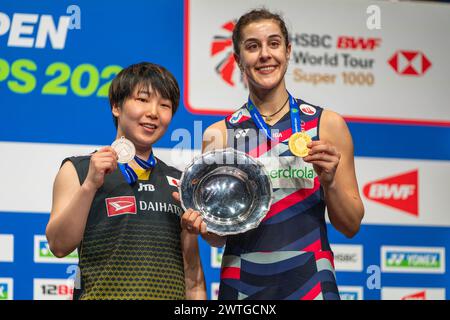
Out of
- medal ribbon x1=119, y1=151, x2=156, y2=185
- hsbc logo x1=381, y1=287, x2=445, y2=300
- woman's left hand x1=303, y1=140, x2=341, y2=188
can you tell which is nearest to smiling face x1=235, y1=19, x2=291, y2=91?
woman's left hand x1=303, y1=140, x2=341, y2=188

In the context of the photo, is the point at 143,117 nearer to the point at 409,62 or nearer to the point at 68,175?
the point at 68,175

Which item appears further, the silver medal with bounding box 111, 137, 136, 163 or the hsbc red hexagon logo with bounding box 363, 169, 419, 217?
the hsbc red hexagon logo with bounding box 363, 169, 419, 217

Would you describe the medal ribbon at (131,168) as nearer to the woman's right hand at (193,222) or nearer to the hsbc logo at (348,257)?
the woman's right hand at (193,222)

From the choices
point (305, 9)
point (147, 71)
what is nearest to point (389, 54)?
point (305, 9)

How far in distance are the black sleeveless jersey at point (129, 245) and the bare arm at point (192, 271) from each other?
8 cm

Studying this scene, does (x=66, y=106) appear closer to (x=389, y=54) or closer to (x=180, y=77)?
(x=180, y=77)

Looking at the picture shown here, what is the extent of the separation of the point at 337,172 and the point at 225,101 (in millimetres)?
1703

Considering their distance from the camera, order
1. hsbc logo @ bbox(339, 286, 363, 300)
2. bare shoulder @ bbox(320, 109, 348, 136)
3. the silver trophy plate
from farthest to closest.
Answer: hsbc logo @ bbox(339, 286, 363, 300) < bare shoulder @ bbox(320, 109, 348, 136) < the silver trophy plate

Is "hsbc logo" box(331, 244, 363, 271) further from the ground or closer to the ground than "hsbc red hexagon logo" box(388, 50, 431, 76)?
closer to the ground

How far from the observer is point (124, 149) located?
2.44 metres

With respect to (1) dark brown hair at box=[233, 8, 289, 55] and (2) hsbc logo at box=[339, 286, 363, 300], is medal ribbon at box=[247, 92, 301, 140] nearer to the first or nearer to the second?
(1) dark brown hair at box=[233, 8, 289, 55]

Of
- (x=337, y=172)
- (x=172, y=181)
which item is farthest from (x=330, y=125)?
(x=172, y=181)

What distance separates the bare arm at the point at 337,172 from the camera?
7.73 feet

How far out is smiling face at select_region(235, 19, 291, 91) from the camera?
257 centimetres
